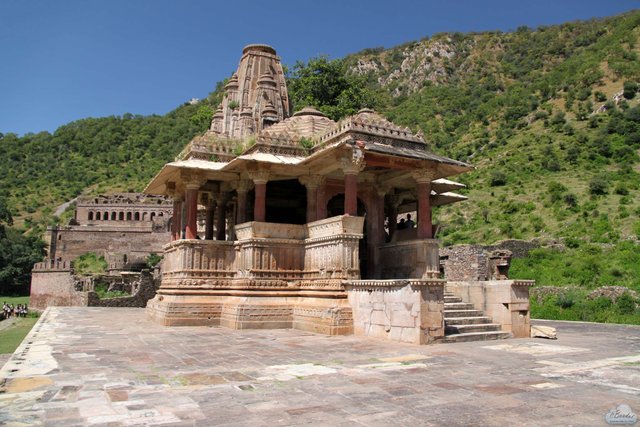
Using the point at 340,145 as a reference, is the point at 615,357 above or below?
below

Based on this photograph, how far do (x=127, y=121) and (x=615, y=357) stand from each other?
121772 mm

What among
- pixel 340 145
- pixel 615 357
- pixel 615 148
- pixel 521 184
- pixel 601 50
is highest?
pixel 601 50


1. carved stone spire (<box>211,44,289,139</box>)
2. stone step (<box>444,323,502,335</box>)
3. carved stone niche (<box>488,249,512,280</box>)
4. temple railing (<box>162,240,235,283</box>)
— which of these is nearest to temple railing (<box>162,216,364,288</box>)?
temple railing (<box>162,240,235,283</box>)

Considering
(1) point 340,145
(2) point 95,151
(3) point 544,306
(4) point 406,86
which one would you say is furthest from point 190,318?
(2) point 95,151

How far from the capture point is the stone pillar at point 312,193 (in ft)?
49.3

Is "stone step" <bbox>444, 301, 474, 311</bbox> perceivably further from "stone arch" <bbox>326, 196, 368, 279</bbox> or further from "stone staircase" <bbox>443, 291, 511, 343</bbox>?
"stone arch" <bbox>326, 196, 368, 279</bbox>

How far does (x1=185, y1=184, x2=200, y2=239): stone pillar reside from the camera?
623 inches

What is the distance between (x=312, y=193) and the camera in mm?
15141

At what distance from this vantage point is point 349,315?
11992mm

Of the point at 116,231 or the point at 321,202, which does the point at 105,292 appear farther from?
the point at 116,231

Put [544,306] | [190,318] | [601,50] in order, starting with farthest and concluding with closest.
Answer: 1. [601,50]
2. [544,306]
3. [190,318]

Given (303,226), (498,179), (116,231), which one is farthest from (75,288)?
(498,179)

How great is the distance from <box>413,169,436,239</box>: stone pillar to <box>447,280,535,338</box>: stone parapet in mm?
1856

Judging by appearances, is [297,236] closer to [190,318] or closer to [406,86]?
[190,318]
